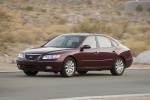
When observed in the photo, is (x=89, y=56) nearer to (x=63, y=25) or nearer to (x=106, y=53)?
(x=106, y=53)

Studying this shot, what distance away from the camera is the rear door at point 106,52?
21119mm

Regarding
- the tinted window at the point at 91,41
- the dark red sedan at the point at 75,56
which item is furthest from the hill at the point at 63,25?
the tinted window at the point at 91,41

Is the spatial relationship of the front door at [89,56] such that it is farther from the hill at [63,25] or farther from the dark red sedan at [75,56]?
the hill at [63,25]

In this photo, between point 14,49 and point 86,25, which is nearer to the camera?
point 14,49

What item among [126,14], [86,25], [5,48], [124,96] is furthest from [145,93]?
[126,14]

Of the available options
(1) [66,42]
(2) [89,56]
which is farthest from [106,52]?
(1) [66,42]

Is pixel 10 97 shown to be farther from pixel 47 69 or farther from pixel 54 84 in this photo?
pixel 47 69

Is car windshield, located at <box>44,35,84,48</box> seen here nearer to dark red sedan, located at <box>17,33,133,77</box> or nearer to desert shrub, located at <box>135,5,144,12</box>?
dark red sedan, located at <box>17,33,133,77</box>

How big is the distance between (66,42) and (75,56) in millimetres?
843

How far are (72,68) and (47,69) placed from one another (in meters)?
0.91

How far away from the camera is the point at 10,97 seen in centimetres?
1349

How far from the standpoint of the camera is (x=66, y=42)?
2052cm

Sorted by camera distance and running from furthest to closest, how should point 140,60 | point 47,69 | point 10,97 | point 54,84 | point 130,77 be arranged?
point 140,60
point 130,77
point 47,69
point 54,84
point 10,97

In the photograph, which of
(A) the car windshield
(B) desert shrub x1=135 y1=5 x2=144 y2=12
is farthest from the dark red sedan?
(B) desert shrub x1=135 y1=5 x2=144 y2=12
